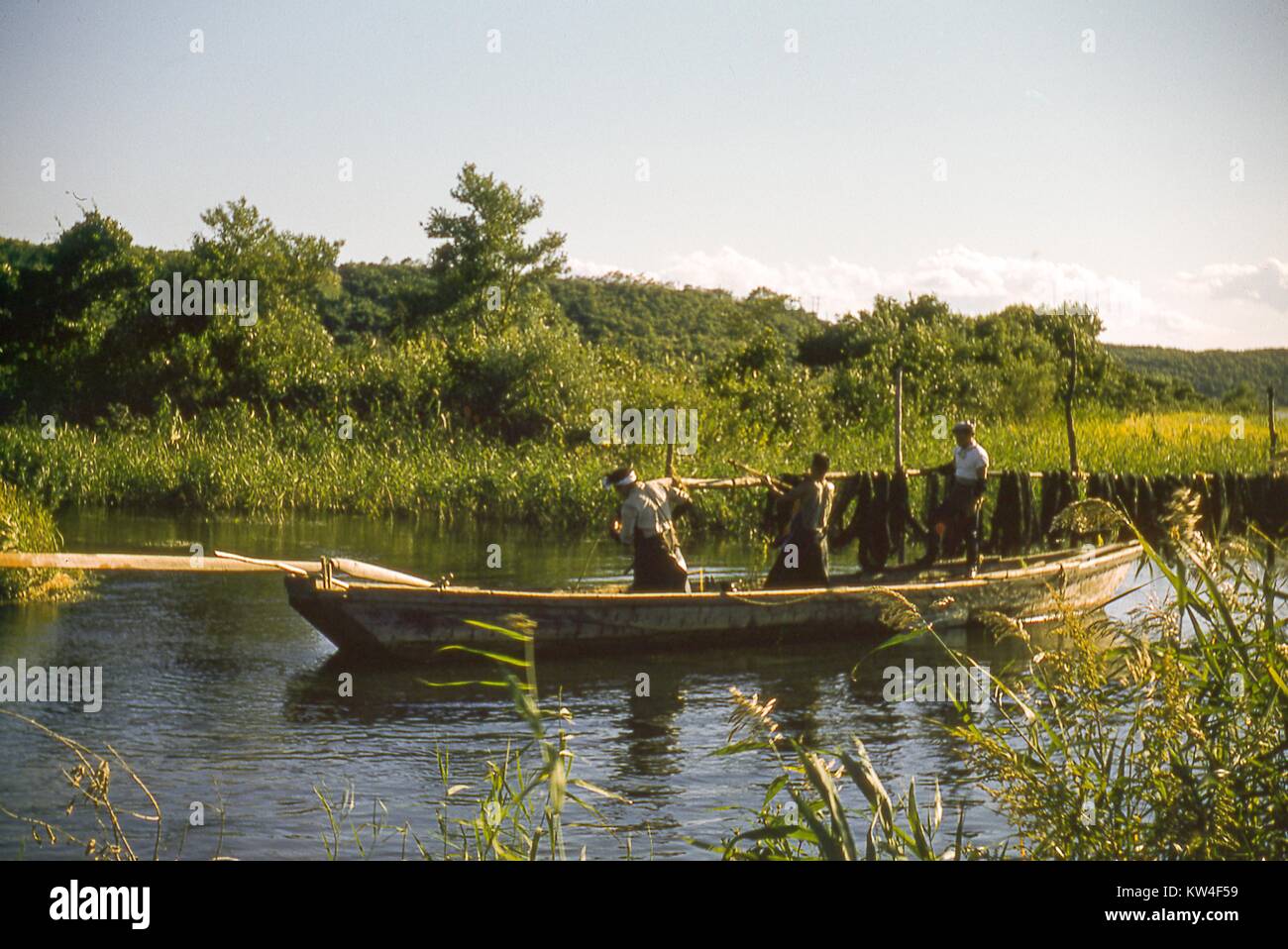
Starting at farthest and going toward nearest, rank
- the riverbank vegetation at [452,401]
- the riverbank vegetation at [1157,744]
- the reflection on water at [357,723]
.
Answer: the riverbank vegetation at [452,401], the reflection on water at [357,723], the riverbank vegetation at [1157,744]

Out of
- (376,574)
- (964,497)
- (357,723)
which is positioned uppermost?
(964,497)

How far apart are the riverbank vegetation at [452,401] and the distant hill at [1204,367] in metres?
1.18

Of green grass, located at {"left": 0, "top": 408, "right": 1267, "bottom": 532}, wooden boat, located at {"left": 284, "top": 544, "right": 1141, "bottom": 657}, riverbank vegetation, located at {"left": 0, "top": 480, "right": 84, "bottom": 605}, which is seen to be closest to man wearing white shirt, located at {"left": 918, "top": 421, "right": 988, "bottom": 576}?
wooden boat, located at {"left": 284, "top": 544, "right": 1141, "bottom": 657}

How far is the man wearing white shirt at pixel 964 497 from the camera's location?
13445mm

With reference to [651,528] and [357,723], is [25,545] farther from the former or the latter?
[651,528]

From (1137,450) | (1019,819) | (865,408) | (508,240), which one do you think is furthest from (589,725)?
(508,240)

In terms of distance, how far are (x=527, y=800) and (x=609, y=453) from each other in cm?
1928

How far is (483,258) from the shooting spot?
166 feet

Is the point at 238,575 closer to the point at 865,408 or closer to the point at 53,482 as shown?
the point at 53,482

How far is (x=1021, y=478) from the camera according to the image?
1659 centimetres

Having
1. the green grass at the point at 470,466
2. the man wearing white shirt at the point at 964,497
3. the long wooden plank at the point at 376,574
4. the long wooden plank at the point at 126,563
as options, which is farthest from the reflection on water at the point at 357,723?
the green grass at the point at 470,466

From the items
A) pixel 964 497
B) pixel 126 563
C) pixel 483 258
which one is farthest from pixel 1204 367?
pixel 126 563

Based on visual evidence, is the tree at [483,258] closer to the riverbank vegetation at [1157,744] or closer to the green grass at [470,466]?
the green grass at [470,466]

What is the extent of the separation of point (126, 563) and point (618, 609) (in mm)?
4882
